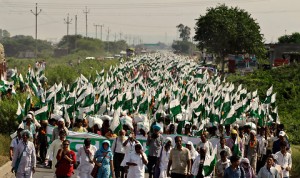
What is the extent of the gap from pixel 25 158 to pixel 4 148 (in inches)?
280

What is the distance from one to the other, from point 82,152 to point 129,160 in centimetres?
83

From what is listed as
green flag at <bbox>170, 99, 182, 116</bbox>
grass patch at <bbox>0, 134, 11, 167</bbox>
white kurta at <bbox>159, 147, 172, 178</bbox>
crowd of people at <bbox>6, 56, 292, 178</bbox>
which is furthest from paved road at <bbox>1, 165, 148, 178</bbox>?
green flag at <bbox>170, 99, 182, 116</bbox>

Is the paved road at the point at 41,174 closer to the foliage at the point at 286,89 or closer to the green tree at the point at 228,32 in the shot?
the foliage at the point at 286,89

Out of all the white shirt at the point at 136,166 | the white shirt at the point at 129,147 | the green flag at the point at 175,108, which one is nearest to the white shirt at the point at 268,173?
the white shirt at the point at 136,166

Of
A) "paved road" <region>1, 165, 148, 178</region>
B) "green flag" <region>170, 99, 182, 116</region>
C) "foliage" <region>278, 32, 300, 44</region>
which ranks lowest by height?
"paved road" <region>1, 165, 148, 178</region>

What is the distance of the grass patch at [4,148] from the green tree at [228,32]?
53757 millimetres

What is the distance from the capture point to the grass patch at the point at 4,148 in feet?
61.5

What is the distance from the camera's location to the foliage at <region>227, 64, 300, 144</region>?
29.1m

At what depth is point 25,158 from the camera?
13398mm

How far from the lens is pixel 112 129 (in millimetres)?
16891

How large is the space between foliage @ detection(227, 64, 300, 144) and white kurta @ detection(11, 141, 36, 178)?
1415cm

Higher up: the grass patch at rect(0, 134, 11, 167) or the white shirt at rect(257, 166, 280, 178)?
the white shirt at rect(257, 166, 280, 178)

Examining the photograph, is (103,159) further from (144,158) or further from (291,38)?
(291,38)

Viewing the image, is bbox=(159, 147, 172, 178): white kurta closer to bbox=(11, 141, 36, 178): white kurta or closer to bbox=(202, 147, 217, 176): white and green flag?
bbox=(202, 147, 217, 176): white and green flag
